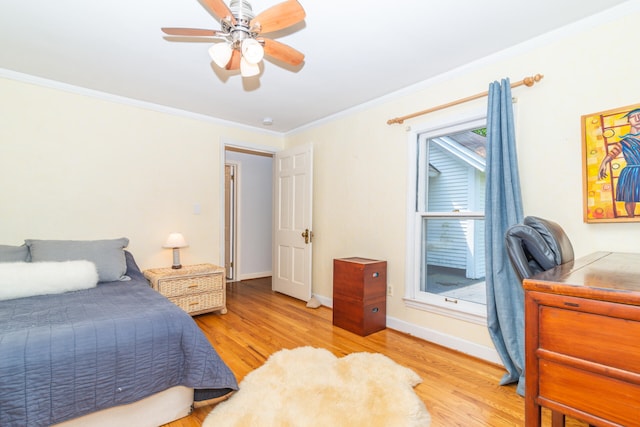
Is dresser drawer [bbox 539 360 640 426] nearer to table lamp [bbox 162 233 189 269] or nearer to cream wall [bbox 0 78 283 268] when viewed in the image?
table lamp [bbox 162 233 189 269]

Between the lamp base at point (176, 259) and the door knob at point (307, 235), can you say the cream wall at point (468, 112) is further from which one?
the lamp base at point (176, 259)

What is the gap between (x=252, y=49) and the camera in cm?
166

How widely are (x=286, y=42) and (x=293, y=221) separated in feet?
7.91

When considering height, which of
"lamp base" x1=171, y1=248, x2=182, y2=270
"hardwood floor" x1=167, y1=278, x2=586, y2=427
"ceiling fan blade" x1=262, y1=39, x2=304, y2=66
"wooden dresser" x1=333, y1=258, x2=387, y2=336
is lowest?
"hardwood floor" x1=167, y1=278, x2=586, y2=427

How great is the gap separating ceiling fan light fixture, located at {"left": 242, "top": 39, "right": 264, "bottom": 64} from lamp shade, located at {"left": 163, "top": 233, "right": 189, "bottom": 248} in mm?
2353

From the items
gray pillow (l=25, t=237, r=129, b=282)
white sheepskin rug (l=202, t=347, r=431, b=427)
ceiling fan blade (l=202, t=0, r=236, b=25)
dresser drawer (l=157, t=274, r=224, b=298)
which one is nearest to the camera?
ceiling fan blade (l=202, t=0, r=236, b=25)

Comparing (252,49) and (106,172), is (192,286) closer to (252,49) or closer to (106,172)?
(106,172)

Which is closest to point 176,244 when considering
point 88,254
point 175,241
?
point 175,241

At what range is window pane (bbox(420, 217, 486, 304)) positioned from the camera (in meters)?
2.60

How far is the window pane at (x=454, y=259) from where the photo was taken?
2600 millimetres

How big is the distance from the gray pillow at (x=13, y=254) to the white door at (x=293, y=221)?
8.83 feet

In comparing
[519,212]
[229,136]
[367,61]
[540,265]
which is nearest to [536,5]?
[367,61]

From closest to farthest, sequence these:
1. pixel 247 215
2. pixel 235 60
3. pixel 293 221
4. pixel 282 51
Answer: pixel 282 51 < pixel 235 60 < pixel 293 221 < pixel 247 215

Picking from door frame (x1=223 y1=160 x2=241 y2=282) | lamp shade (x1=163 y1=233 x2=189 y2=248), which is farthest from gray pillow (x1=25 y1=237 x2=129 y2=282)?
door frame (x1=223 y1=160 x2=241 y2=282)
